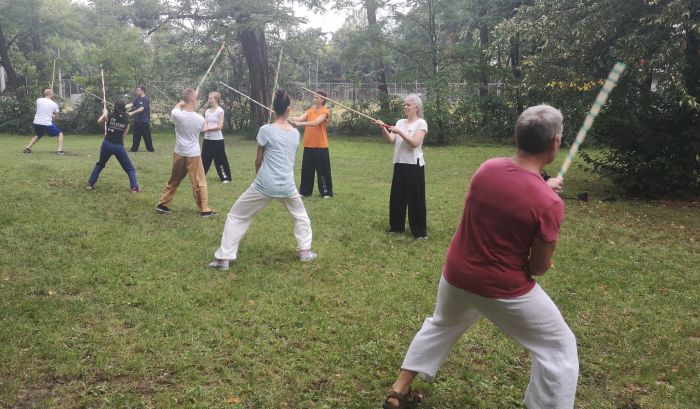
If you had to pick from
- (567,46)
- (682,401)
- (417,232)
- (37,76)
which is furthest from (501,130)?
(37,76)

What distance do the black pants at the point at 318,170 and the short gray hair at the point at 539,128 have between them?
7.48m

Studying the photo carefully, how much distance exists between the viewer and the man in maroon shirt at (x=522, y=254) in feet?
9.43

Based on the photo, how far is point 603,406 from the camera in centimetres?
379

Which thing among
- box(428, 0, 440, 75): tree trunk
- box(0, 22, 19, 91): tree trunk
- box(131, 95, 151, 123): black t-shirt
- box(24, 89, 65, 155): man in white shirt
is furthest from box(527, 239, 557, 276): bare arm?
box(0, 22, 19, 91): tree trunk

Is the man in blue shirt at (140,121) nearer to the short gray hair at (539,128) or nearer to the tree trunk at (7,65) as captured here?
the tree trunk at (7,65)

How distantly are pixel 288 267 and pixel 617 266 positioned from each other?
379 centimetres

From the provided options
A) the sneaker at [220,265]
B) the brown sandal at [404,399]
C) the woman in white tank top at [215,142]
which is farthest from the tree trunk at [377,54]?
the brown sandal at [404,399]

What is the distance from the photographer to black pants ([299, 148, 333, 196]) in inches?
407

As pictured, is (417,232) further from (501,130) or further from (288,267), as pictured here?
(501,130)

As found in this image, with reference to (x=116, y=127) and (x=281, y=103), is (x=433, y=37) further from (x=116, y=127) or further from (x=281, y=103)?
(x=281, y=103)

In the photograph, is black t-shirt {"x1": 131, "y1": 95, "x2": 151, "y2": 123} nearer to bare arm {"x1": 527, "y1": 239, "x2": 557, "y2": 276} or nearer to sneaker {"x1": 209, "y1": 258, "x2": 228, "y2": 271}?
sneaker {"x1": 209, "y1": 258, "x2": 228, "y2": 271}

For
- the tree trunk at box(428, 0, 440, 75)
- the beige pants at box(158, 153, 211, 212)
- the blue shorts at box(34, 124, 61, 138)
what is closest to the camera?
the beige pants at box(158, 153, 211, 212)

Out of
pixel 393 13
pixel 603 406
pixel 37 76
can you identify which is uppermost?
pixel 393 13

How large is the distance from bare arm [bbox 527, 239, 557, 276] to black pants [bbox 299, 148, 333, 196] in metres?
7.44
